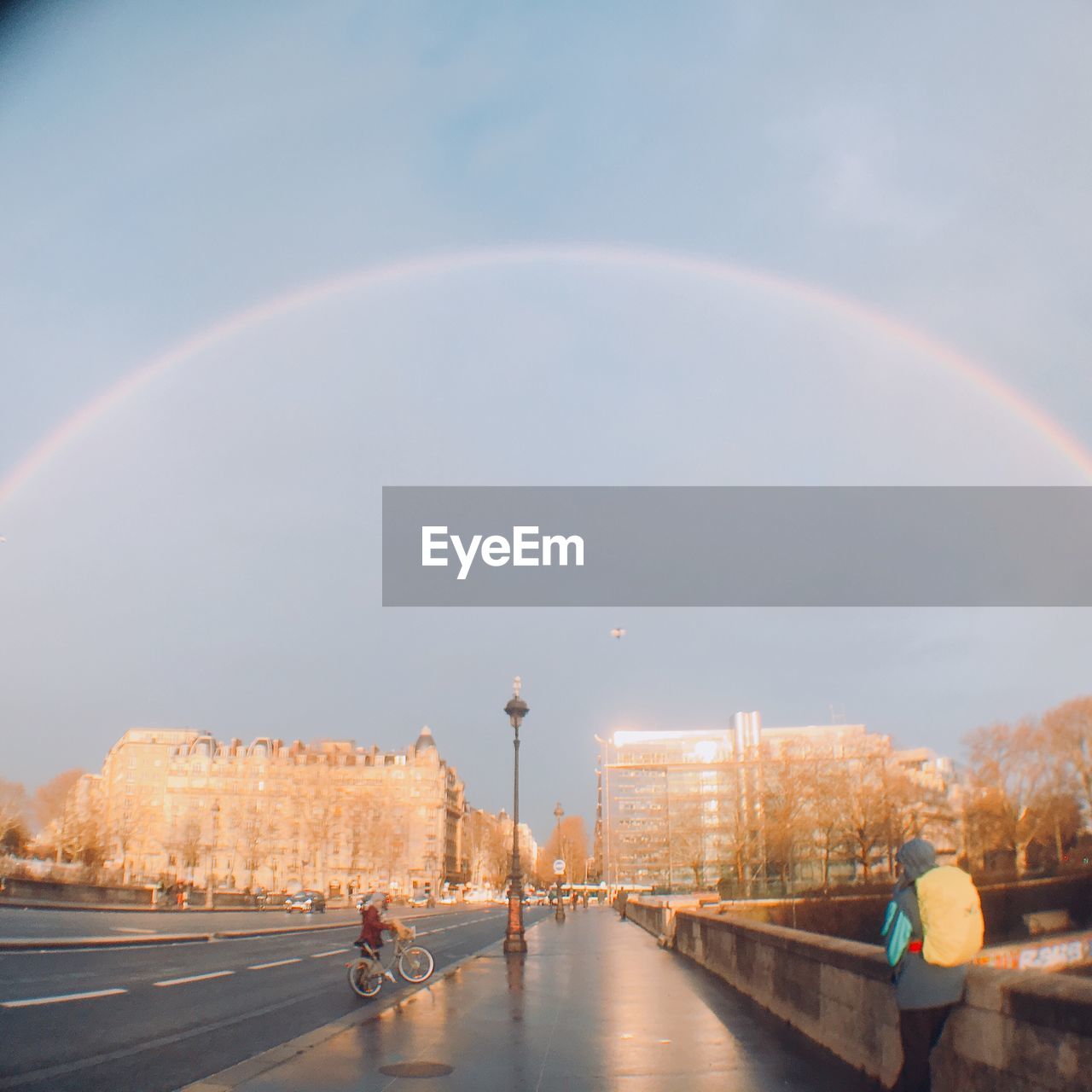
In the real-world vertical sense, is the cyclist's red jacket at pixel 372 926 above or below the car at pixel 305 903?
above

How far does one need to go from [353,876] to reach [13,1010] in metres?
137

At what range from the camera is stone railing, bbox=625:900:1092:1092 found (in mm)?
5223

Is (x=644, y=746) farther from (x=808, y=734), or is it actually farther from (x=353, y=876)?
(x=353, y=876)

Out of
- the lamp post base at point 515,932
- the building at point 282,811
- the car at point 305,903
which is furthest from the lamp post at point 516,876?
the building at point 282,811

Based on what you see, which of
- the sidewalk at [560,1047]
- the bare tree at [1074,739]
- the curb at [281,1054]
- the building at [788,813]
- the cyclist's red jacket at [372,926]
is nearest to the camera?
the curb at [281,1054]

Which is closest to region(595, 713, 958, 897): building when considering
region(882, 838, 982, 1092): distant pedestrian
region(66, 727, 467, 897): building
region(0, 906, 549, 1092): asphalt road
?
region(66, 727, 467, 897): building

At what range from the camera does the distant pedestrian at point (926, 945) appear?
19.3 ft

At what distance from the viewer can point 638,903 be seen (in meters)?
52.4

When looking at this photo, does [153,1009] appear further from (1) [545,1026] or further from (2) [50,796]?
(2) [50,796]

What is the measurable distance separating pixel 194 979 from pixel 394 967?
4340 millimetres

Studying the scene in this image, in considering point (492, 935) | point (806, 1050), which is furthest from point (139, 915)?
point (806, 1050)

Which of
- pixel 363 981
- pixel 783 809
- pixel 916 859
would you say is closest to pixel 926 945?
pixel 916 859

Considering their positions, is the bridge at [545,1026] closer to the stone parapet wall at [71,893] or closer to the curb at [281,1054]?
the curb at [281,1054]

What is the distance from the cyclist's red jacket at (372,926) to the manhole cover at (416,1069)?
743 centimetres
